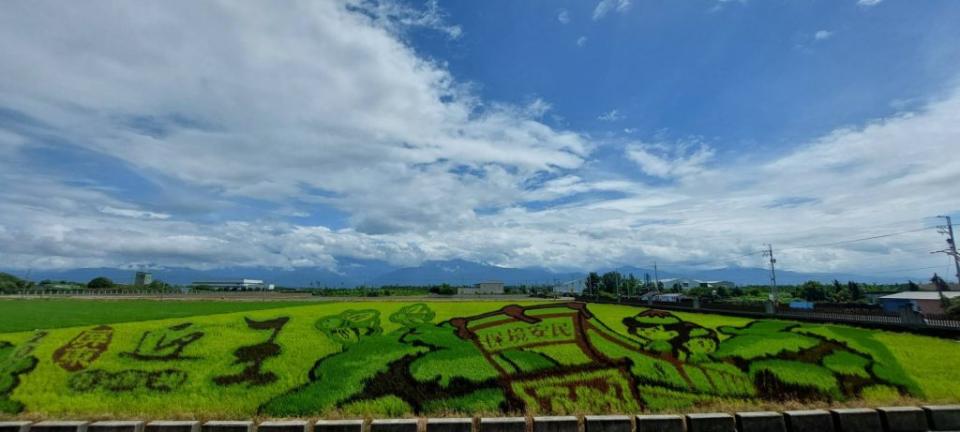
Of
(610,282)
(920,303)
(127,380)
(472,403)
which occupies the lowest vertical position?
(920,303)

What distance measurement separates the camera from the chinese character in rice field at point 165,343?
9.05 m

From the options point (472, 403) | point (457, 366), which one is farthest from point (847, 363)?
point (457, 366)

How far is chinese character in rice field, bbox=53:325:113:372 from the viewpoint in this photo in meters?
8.83

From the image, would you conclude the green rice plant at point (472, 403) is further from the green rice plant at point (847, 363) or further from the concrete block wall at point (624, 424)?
the green rice plant at point (847, 363)

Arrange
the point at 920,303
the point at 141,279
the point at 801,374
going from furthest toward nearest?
1. the point at 141,279
2. the point at 920,303
3. the point at 801,374

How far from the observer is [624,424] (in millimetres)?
6480

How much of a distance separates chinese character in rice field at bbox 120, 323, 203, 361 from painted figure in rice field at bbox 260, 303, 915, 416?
2.95 metres

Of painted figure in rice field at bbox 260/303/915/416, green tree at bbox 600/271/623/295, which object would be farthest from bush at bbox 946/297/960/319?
green tree at bbox 600/271/623/295

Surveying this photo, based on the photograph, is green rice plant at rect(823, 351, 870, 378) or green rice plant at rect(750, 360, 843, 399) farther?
green rice plant at rect(823, 351, 870, 378)

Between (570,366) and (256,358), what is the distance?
659 cm

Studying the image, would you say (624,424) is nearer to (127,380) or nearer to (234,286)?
(127,380)

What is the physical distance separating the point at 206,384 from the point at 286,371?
1.42 m

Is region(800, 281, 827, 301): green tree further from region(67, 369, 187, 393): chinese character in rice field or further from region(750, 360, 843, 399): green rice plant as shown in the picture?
region(67, 369, 187, 393): chinese character in rice field

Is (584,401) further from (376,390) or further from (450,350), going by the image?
(376,390)
